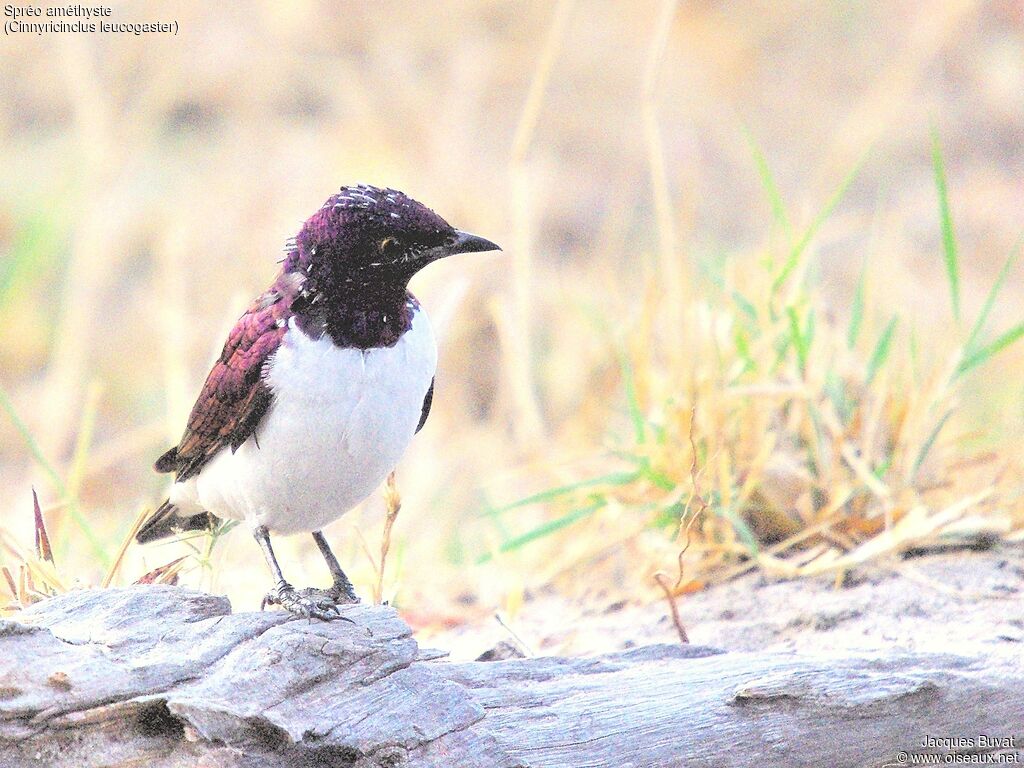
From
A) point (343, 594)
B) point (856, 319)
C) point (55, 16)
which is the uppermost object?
point (55, 16)

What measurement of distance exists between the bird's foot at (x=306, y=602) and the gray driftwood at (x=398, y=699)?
6 centimetres

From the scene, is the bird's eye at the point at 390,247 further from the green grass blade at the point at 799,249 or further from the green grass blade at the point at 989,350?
the green grass blade at the point at 989,350

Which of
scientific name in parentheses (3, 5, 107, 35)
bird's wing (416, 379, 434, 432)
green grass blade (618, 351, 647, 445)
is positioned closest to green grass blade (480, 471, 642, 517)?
green grass blade (618, 351, 647, 445)

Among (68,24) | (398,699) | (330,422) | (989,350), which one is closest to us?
(398,699)

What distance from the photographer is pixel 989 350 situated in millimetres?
4027

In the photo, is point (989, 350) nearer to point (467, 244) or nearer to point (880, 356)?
point (880, 356)

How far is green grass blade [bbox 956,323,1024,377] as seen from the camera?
13.1 ft

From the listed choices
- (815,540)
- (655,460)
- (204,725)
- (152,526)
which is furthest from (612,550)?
(204,725)

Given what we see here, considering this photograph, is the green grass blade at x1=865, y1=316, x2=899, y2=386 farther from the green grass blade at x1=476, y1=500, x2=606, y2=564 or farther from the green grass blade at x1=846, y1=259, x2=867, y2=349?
the green grass blade at x1=476, y1=500, x2=606, y2=564

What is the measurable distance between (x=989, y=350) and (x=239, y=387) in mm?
2293

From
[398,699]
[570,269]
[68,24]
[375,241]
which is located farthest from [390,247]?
[570,269]

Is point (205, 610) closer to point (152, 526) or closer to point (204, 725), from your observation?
point (204, 725)

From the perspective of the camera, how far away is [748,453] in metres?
4.24

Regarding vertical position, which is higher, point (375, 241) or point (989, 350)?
point (375, 241)
